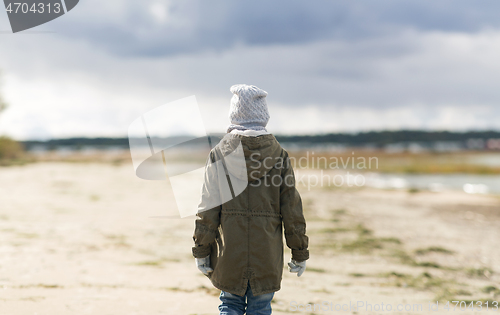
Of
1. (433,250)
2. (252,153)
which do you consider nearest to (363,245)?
(433,250)

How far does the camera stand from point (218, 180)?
99.7 inches

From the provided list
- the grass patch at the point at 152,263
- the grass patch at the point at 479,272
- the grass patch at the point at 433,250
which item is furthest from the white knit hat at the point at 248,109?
the grass patch at the point at 433,250

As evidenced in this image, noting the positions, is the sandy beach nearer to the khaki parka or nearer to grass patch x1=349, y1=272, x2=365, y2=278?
grass patch x1=349, y1=272, x2=365, y2=278

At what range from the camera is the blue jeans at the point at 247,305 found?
2.57 meters

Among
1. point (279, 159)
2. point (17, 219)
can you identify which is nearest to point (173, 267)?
point (279, 159)

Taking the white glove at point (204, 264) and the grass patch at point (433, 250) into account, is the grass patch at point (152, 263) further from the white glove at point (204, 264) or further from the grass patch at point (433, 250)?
the grass patch at point (433, 250)

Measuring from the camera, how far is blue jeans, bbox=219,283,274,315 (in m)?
2.57

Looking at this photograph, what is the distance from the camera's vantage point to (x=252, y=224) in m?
2.49

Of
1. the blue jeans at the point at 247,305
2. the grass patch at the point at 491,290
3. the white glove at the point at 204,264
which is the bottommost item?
the grass patch at the point at 491,290

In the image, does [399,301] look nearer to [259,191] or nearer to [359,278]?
[359,278]

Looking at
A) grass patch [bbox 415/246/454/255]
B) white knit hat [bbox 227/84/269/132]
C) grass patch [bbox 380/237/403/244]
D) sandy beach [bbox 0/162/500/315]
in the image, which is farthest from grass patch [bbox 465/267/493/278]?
white knit hat [bbox 227/84/269/132]

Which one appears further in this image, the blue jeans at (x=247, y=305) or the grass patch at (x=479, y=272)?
the grass patch at (x=479, y=272)

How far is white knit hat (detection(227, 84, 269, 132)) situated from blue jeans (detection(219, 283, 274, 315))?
44.4 inches

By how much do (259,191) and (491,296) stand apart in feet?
14.5
